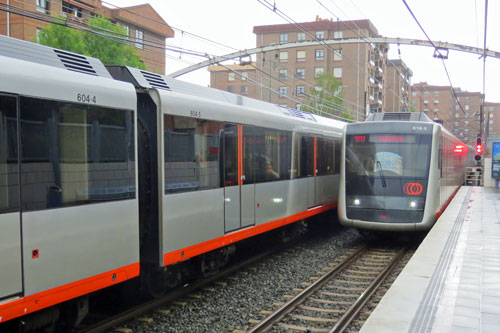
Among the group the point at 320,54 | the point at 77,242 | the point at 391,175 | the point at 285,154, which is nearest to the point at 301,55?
the point at 320,54

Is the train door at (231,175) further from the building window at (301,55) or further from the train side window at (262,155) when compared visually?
the building window at (301,55)

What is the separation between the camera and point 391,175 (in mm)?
11844

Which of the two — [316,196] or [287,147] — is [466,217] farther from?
[287,147]

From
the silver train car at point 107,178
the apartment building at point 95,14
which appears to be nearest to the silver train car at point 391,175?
the silver train car at point 107,178

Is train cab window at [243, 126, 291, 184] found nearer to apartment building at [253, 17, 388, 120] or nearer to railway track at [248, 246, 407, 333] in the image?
railway track at [248, 246, 407, 333]

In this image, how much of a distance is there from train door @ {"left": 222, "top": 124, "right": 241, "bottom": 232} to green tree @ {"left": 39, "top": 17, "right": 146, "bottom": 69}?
16398 mm

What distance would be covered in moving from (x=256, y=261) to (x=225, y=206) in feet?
8.30

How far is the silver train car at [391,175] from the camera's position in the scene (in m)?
11.6

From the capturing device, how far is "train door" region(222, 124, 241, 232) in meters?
8.30

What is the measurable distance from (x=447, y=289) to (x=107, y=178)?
4.84m

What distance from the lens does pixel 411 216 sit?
37.9ft

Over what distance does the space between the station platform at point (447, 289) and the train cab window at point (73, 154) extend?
3.26 meters

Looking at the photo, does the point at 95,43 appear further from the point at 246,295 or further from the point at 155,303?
the point at 155,303

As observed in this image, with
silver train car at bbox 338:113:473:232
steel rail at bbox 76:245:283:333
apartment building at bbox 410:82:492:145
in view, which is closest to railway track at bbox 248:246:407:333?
silver train car at bbox 338:113:473:232
